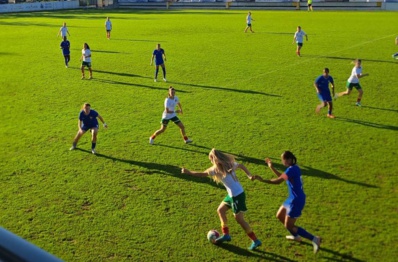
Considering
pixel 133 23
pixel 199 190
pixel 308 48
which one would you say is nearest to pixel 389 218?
pixel 199 190

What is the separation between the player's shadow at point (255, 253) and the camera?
806cm

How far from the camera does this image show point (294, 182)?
8.02 meters

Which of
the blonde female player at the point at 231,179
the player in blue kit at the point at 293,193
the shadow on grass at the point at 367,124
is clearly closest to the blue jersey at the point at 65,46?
the shadow on grass at the point at 367,124

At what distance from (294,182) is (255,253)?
5.12 feet

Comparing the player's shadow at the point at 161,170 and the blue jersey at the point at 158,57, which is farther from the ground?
the blue jersey at the point at 158,57

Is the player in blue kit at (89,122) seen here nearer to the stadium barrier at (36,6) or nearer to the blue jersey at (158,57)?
the blue jersey at (158,57)

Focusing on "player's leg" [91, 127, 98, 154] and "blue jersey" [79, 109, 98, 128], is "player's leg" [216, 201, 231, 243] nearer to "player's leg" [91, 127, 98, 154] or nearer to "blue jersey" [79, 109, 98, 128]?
"player's leg" [91, 127, 98, 154]

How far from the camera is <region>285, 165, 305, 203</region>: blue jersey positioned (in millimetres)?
7953

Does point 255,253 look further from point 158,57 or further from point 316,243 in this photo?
point 158,57

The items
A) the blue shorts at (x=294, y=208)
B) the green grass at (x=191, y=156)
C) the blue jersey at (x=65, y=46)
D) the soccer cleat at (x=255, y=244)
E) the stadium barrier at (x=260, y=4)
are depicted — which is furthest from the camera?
the stadium barrier at (x=260, y=4)

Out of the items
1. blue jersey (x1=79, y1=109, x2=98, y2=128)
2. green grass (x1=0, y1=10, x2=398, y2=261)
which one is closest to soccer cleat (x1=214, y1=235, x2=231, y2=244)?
green grass (x1=0, y1=10, x2=398, y2=261)

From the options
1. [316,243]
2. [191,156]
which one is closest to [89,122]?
[191,156]

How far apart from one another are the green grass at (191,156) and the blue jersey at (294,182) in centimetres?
106

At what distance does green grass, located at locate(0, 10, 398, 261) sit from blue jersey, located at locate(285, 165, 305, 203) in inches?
41.5
